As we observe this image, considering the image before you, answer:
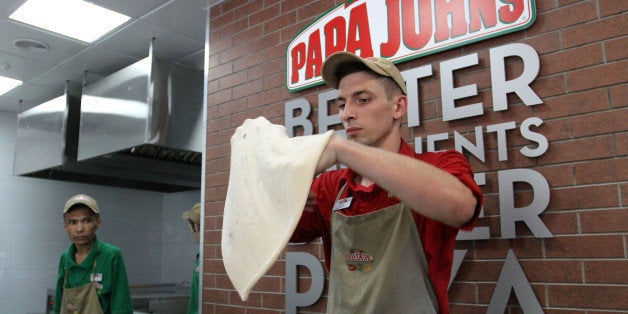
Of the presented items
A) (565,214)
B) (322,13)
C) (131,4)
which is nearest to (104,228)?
(131,4)

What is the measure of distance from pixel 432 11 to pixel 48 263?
4778mm

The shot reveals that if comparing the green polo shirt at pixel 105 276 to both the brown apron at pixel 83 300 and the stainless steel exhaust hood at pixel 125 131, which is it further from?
the stainless steel exhaust hood at pixel 125 131

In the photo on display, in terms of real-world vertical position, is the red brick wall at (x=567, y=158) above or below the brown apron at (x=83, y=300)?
above

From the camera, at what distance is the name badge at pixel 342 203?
1.36m

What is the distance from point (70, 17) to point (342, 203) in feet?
8.66

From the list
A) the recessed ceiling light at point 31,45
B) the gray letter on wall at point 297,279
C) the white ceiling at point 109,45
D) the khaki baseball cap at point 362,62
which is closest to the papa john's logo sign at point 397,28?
the khaki baseball cap at point 362,62

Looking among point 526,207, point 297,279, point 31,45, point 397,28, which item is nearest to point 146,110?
point 31,45

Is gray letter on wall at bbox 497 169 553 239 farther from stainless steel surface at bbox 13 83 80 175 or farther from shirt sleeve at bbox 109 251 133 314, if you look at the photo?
stainless steel surface at bbox 13 83 80 175

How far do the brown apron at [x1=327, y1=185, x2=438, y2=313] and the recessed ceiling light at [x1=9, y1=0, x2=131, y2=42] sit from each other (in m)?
2.52

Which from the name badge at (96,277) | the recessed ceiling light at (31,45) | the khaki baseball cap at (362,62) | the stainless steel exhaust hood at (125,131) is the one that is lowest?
the name badge at (96,277)

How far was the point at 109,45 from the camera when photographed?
11.8 ft

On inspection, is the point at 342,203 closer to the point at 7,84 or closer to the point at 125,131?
the point at 125,131

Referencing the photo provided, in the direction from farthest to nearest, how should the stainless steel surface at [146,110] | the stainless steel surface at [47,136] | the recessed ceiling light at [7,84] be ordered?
1. the recessed ceiling light at [7,84]
2. the stainless steel surface at [47,136]
3. the stainless steel surface at [146,110]

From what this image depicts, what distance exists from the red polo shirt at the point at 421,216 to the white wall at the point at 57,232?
12.5ft
